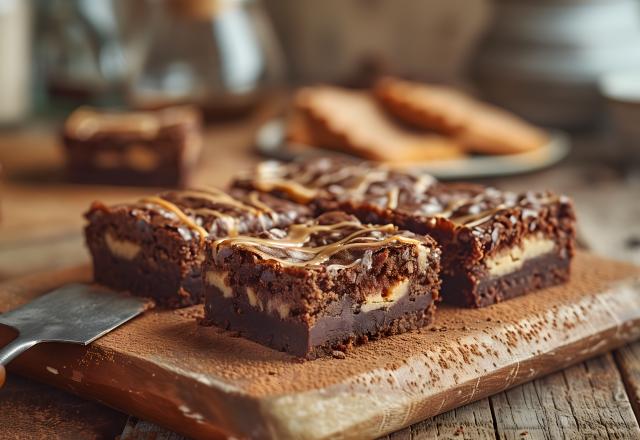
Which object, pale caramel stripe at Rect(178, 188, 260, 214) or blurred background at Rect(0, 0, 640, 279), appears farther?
blurred background at Rect(0, 0, 640, 279)

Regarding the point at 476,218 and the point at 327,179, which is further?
the point at 327,179

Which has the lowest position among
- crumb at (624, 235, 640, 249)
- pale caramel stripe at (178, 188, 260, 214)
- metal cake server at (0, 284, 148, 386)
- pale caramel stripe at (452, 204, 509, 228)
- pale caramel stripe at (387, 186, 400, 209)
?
crumb at (624, 235, 640, 249)

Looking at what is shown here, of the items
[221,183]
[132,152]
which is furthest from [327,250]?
[132,152]

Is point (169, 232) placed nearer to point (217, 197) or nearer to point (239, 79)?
point (217, 197)

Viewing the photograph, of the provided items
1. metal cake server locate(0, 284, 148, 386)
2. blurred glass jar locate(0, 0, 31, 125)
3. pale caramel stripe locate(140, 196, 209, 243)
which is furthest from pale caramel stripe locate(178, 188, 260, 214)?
blurred glass jar locate(0, 0, 31, 125)

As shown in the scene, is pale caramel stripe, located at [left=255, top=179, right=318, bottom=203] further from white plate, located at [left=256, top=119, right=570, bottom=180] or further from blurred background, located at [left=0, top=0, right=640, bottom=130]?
blurred background, located at [left=0, top=0, right=640, bottom=130]

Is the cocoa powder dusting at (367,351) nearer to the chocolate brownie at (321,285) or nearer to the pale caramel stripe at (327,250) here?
the chocolate brownie at (321,285)
